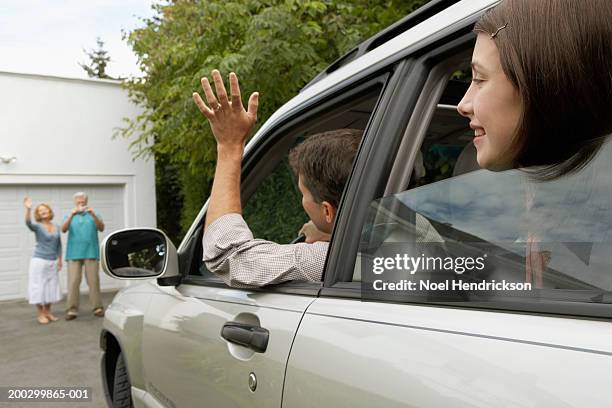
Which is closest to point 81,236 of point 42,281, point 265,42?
point 42,281

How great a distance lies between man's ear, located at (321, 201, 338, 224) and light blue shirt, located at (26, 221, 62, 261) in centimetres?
953

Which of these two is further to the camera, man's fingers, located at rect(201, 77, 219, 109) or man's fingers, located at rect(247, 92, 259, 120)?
man's fingers, located at rect(247, 92, 259, 120)

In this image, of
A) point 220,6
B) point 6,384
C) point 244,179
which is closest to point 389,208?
point 244,179

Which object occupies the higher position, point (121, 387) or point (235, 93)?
point (235, 93)

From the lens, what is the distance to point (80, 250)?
36.4 feet

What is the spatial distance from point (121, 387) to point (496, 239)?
265 centimetres

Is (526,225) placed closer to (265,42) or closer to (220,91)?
(220,91)

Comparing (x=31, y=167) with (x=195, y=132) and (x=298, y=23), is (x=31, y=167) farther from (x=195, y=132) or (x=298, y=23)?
(x=298, y=23)

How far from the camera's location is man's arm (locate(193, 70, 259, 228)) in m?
1.87

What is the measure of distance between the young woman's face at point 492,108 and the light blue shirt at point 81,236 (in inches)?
420

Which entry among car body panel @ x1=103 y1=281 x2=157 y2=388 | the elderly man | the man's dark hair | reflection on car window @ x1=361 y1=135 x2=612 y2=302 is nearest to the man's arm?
the man's dark hair

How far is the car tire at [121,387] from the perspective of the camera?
10.6ft

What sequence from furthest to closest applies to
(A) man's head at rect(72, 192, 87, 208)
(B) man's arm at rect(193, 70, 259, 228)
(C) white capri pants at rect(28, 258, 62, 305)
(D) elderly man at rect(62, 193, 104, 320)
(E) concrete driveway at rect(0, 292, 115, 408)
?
(A) man's head at rect(72, 192, 87, 208)
(D) elderly man at rect(62, 193, 104, 320)
(C) white capri pants at rect(28, 258, 62, 305)
(E) concrete driveway at rect(0, 292, 115, 408)
(B) man's arm at rect(193, 70, 259, 228)

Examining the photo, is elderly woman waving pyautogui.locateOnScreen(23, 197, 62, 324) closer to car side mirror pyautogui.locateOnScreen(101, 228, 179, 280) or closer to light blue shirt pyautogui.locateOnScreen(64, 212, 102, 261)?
light blue shirt pyautogui.locateOnScreen(64, 212, 102, 261)
